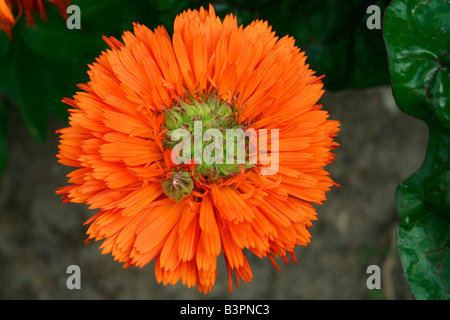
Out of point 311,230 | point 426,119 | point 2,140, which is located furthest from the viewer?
point 311,230

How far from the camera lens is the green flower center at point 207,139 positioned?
723 mm

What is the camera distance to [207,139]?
72 cm

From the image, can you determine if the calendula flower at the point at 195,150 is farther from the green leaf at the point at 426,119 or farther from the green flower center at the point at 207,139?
the green leaf at the point at 426,119

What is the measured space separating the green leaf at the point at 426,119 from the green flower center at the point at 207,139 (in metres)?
0.31

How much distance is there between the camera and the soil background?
1419 mm

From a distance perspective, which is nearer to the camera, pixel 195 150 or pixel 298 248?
pixel 195 150

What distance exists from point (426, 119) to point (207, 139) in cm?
42

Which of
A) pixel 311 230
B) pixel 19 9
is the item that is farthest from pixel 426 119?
pixel 19 9

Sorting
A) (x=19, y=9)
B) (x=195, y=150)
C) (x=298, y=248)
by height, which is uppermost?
(x=19, y=9)

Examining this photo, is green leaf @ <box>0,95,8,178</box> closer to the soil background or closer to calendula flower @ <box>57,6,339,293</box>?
the soil background

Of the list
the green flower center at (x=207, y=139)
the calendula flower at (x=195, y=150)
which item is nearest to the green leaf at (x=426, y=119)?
the calendula flower at (x=195, y=150)

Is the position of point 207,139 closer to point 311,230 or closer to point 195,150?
point 195,150
